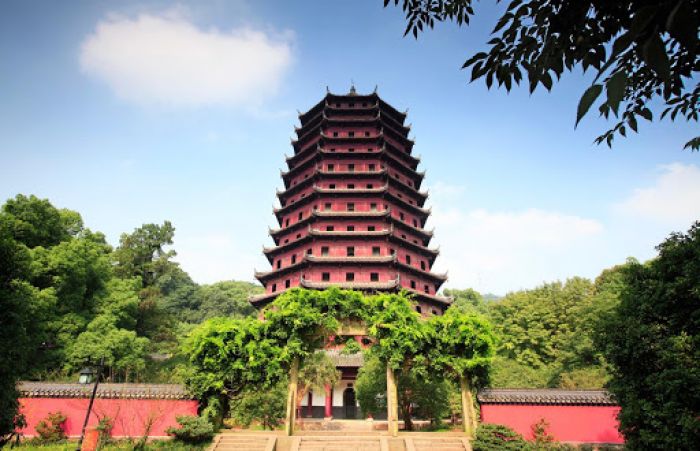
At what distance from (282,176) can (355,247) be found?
26.3ft

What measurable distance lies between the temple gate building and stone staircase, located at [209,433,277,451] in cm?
833

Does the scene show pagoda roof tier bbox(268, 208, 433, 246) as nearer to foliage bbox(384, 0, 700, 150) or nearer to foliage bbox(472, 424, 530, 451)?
foliage bbox(472, 424, 530, 451)

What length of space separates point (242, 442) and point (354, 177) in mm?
16070

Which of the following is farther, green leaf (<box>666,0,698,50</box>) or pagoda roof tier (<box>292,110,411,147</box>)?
pagoda roof tier (<box>292,110,411,147</box>)

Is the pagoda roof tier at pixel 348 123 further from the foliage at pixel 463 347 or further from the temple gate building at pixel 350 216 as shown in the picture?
the foliage at pixel 463 347

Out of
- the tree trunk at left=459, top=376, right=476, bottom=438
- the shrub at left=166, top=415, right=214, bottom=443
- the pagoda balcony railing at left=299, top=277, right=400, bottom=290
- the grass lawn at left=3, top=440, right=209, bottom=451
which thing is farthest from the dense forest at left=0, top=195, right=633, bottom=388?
the pagoda balcony railing at left=299, top=277, right=400, bottom=290

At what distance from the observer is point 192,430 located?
12086 mm

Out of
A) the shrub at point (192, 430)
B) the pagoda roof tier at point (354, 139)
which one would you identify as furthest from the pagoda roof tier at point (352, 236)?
Result: the shrub at point (192, 430)

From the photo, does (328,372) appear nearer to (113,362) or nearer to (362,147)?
(113,362)

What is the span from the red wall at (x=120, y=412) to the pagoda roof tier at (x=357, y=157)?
15423 mm

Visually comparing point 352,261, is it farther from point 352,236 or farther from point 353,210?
point 353,210

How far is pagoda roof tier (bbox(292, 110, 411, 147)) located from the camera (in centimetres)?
2667

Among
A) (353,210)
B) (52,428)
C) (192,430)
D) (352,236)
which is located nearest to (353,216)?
(353,210)

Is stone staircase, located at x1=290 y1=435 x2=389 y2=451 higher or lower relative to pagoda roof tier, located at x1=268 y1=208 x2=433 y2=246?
lower
